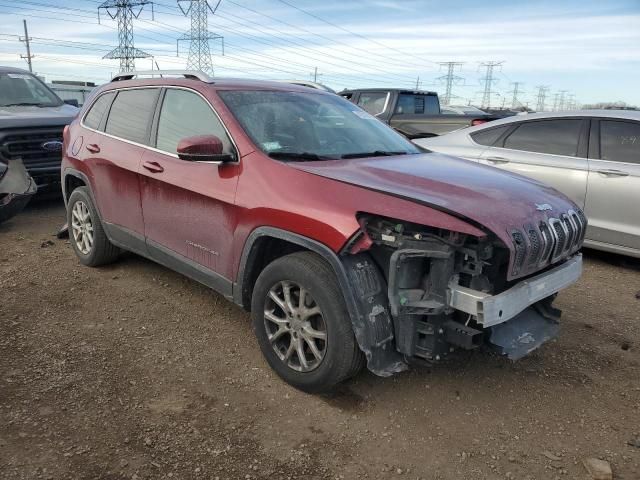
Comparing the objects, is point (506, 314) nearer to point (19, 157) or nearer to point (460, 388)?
point (460, 388)

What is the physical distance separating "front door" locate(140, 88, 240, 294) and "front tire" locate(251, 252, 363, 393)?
16.6 inches

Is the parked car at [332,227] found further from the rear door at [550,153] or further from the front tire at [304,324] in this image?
the rear door at [550,153]

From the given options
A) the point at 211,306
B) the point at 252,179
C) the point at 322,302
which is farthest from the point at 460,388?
the point at 211,306

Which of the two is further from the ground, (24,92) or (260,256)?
(24,92)

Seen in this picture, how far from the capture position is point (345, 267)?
2.76 m

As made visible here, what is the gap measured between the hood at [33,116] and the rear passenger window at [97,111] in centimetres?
287

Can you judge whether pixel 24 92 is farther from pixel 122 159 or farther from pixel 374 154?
pixel 374 154

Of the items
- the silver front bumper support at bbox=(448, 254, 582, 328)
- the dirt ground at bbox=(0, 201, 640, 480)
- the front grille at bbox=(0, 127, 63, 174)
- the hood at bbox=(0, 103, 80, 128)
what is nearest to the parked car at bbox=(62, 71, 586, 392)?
the silver front bumper support at bbox=(448, 254, 582, 328)

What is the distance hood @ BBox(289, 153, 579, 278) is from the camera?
2.65 meters

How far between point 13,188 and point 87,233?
2019mm

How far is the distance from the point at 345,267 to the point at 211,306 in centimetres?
198

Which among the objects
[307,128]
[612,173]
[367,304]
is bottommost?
[367,304]

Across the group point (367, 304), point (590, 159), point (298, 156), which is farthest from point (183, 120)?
point (590, 159)

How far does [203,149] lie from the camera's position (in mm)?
3287
